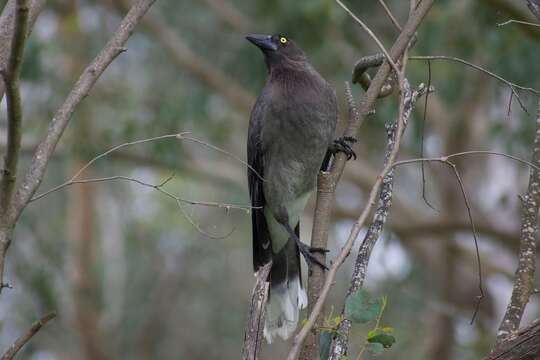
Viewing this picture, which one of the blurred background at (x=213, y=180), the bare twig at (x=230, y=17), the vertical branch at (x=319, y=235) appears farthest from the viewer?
the bare twig at (x=230, y=17)

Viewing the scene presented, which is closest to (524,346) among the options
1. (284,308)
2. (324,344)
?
(324,344)

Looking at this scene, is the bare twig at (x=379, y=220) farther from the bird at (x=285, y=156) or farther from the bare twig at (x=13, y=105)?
the bird at (x=285, y=156)

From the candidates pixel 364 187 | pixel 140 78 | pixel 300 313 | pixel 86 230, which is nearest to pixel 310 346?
pixel 300 313

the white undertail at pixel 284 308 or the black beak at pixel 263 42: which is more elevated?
the black beak at pixel 263 42

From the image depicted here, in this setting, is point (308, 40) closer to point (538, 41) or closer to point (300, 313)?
point (538, 41)

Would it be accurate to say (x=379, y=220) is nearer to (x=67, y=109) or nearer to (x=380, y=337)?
(x=380, y=337)

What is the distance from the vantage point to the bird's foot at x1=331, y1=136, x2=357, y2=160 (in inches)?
126

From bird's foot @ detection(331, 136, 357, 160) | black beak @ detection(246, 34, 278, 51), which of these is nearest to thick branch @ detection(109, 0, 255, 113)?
black beak @ detection(246, 34, 278, 51)

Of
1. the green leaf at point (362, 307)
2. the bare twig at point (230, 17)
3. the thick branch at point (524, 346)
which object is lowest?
the thick branch at point (524, 346)

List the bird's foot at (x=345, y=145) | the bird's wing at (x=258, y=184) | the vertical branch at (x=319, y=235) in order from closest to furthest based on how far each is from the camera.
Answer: the vertical branch at (x=319, y=235) → the bird's foot at (x=345, y=145) → the bird's wing at (x=258, y=184)

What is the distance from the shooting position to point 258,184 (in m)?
4.56

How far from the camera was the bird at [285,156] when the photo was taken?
14.0ft

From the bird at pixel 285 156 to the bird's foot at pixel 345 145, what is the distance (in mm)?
182

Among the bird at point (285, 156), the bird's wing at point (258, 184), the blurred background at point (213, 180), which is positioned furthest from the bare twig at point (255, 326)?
the blurred background at point (213, 180)
